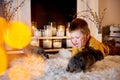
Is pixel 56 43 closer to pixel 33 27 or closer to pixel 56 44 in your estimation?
pixel 56 44

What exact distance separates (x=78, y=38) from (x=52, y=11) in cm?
218

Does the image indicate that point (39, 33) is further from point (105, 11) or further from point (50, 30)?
point (105, 11)

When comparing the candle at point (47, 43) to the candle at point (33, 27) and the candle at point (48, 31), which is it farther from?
the candle at point (33, 27)

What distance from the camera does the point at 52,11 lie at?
3168mm

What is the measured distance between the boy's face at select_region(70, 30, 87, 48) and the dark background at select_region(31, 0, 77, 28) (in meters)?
2.08

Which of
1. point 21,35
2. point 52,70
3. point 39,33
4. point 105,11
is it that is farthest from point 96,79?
point 105,11

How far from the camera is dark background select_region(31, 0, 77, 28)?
10.1 ft

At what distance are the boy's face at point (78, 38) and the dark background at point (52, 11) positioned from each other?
81.9 inches

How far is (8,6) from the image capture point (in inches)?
110

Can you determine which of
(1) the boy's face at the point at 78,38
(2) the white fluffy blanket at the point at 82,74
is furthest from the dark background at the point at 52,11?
(2) the white fluffy blanket at the point at 82,74

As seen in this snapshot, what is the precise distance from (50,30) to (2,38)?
66 cm

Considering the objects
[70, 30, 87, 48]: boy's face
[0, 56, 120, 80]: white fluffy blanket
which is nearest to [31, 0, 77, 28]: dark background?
[70, 30, 87, 48]: boy's face

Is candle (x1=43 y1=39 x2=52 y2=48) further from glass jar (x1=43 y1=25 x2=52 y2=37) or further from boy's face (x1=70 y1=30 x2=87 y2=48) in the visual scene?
boy's face (x1=70 y1=30 x2=87 y2=48)

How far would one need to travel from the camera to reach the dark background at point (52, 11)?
3092mm
